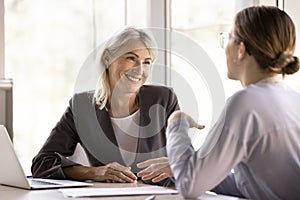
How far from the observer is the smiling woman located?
2469mm

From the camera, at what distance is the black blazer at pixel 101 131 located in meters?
2.46

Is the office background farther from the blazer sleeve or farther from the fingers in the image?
the fingers

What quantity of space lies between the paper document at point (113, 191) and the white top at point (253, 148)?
18 cm

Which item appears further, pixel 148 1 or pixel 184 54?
pixel 148 1

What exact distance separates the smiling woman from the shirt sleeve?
2.25 feet

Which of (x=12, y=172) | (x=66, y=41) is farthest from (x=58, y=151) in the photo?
(x=66, y=41)

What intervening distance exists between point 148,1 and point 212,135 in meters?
1.99

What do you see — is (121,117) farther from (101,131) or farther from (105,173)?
(105,173)

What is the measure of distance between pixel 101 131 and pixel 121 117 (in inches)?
4.5

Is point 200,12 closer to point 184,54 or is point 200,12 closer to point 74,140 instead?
point 184,54

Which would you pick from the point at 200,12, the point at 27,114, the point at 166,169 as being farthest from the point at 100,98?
the point at 200,12

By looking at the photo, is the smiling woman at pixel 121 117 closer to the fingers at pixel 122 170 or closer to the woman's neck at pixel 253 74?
the fingers at pixel 122 170

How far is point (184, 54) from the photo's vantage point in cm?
316

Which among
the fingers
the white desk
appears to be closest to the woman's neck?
the white desk
